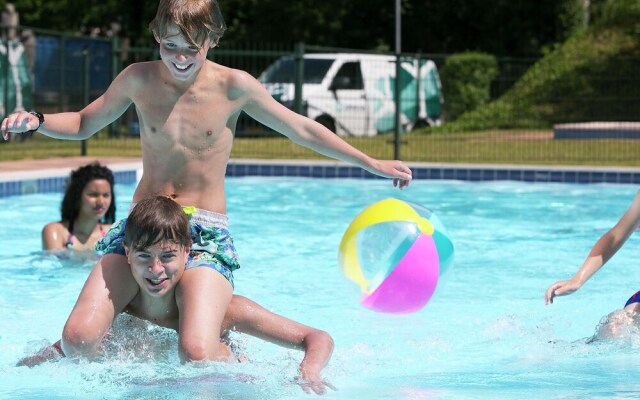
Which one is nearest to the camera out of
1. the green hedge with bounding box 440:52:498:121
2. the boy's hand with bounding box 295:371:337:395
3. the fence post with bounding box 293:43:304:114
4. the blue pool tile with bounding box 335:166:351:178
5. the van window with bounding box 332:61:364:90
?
the boy's hand with bounding box 295:371:337:395

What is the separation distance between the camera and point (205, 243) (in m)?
4.86

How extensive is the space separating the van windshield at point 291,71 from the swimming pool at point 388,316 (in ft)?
17.4

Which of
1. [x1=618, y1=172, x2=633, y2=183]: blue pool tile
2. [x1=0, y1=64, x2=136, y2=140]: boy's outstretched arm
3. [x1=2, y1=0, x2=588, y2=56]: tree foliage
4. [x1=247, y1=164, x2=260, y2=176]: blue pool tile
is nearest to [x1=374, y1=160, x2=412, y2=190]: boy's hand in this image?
[x1=0, y1=64, x2=136, y2=140]: boy's outstretched arm

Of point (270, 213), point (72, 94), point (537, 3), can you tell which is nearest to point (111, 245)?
point (270, 213)

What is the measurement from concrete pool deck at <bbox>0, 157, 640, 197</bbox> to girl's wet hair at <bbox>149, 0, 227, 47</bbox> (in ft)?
27.7

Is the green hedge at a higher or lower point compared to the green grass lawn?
higher

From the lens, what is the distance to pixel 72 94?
16016mm

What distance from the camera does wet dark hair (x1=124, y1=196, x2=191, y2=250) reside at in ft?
14.8

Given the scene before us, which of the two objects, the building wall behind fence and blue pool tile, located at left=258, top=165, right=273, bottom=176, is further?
the building wall behind fence

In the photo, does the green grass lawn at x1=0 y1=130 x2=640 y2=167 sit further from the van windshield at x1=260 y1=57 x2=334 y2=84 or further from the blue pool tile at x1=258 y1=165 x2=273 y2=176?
the blue pool tile at x1=258 y1=165 x2=273 y2=176

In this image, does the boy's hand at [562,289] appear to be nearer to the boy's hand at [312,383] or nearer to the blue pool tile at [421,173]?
the boy's hand at [312,383]

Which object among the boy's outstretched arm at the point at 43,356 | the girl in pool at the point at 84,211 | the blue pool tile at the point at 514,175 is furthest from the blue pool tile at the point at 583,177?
the boy's outstretched arm at the point at 43,356

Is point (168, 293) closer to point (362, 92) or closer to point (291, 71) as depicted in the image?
point (362, 92)

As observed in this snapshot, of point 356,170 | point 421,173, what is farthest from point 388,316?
point 356,170
